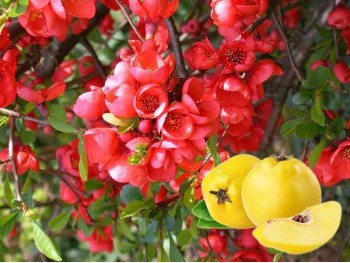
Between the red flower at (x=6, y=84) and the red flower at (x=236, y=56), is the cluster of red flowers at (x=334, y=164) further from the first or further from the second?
the red flower at (x=6, y=84)

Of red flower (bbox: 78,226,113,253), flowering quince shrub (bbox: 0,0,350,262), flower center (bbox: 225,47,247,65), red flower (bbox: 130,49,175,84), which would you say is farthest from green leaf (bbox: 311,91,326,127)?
red flower (bbox: 78,226,113,253)

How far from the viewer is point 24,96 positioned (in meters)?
0.92

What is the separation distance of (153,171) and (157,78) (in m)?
0.11

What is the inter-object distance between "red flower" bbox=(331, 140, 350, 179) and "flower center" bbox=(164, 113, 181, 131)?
0.82ft

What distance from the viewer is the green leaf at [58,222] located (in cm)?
112

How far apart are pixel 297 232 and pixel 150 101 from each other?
0.77 feet

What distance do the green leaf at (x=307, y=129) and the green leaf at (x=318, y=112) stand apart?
0.07 feet

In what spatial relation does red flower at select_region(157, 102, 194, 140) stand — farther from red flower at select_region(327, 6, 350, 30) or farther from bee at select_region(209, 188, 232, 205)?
red flower at select_region(327, 6, 350, 30)

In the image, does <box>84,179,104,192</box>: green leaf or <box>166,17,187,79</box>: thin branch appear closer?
<box>166,17,187,79</box>: thin branch

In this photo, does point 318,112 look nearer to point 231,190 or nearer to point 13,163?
point 231,190

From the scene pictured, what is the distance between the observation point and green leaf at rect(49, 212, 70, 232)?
1.12 meters

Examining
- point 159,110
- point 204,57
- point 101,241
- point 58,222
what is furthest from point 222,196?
point 101,241

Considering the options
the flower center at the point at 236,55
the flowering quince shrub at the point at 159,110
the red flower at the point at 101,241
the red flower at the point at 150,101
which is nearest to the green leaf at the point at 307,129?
the flowering quince shrub at the point at 159,110

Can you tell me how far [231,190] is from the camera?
73cm
